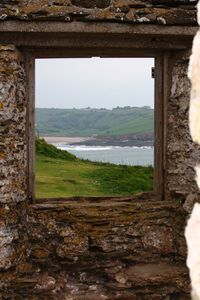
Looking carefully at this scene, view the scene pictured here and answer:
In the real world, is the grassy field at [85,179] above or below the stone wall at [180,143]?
below

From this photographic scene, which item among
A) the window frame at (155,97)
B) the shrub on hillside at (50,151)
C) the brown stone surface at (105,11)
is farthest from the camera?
the shrub on hillside at (50,151)

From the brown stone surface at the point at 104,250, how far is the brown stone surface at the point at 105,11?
1580 mm

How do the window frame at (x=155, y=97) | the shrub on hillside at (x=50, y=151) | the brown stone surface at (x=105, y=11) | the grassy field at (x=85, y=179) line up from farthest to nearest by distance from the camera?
the shrub on hillside at (x=50, y=151) → the grassy field at (x=85, y=179) → the window frame at (x=155, y=97) → the brown stone surface at (x=105, y=11)

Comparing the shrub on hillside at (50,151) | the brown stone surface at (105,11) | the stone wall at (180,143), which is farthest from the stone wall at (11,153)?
the shrub on hillside at (50,151)

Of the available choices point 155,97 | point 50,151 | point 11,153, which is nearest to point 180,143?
point 155,97

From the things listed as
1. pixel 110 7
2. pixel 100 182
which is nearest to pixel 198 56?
pixel 110 7

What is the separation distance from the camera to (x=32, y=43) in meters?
4.76

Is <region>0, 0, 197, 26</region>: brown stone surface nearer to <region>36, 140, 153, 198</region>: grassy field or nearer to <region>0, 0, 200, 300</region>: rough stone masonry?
<region>0, 0, 200, 300</region>: rough stone masonry

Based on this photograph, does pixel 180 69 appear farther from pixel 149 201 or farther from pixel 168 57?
pixel 149 201

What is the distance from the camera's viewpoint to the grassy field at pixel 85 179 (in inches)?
375

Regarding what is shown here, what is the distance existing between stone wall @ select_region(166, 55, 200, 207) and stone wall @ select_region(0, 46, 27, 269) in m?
1.28

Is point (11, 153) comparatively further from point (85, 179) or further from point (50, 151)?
point (50, 151)

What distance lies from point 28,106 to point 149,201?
1375 mm

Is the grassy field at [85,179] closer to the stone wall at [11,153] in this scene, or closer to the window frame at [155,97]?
the window frame at [155,97]
